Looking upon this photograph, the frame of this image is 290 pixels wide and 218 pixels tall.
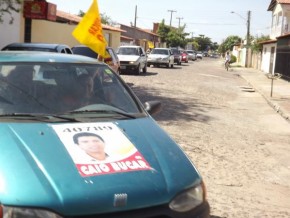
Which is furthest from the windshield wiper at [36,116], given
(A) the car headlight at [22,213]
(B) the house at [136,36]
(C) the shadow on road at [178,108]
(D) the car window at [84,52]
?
(B) the house at [136,36]

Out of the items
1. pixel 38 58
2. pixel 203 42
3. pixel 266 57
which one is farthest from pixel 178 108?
pixel 203 42

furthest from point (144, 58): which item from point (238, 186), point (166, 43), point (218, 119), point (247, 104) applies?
point (166, 43)

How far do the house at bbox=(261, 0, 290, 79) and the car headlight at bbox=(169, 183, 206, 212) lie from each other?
86.0 feet

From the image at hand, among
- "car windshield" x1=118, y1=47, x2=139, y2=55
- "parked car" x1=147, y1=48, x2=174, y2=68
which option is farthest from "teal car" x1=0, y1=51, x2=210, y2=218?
"parked car" x1=147, y1=48, x2=174, y2=68

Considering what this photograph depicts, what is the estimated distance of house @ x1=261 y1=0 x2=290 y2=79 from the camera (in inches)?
1174

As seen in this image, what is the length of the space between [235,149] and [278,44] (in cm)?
2703

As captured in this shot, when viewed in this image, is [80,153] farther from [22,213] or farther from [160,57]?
[160,57]

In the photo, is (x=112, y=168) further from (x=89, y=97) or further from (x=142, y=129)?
(x=89, y=97)

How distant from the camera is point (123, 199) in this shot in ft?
8.93

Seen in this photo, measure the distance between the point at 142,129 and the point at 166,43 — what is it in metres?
85.1

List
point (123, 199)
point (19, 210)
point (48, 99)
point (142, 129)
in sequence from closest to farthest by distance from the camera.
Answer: point (19, 210) < point (123, 199) < point (142, 129) < point (48, 99)

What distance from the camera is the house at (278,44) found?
2981cm

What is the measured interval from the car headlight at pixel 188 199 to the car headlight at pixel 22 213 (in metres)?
0.79

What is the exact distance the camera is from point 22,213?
2.53m
